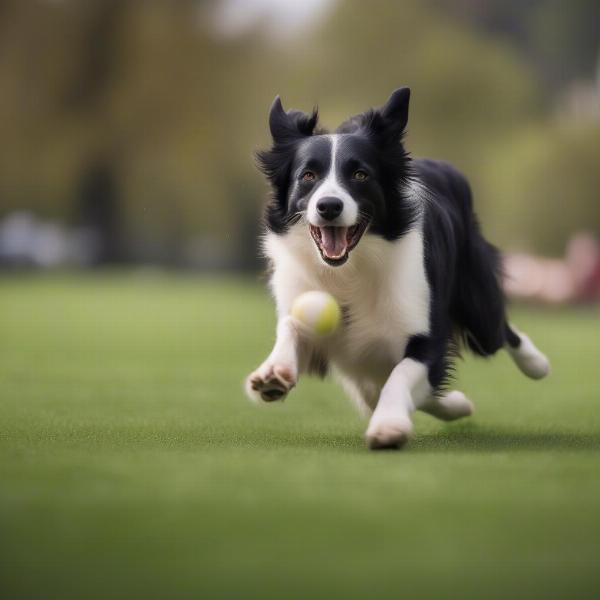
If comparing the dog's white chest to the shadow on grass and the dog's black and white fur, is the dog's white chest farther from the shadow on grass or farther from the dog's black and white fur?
the shadow on grass

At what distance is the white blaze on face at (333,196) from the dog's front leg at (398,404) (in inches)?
25.8

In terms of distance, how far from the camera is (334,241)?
17.4 ft

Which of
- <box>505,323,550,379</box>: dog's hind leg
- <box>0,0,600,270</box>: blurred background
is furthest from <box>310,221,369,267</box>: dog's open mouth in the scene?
<box>0,0,600,270</box>: blurred background

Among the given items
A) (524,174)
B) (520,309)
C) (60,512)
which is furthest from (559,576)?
(524,174)

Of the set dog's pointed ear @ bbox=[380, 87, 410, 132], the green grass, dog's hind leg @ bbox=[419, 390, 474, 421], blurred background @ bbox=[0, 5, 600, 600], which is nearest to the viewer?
the green grass

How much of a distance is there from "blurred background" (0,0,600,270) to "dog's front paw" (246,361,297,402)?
19.6 m

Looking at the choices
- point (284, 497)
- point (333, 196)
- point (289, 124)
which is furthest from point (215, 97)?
point (284, 497)

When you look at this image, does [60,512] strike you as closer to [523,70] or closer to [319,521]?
[319,521]

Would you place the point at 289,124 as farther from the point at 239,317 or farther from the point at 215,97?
the point at 215,97

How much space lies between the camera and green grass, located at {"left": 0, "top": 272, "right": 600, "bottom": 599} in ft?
9.60

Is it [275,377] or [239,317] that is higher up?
[275,377]

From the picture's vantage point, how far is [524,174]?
936 inches

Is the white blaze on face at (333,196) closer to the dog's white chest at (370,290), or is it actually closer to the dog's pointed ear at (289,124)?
the dog's white chest at (370,290)

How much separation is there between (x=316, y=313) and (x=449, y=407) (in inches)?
46.1
